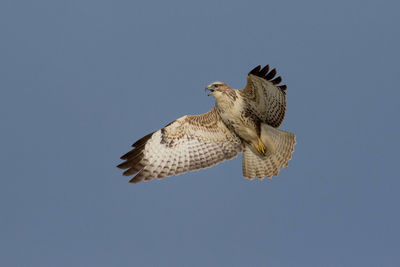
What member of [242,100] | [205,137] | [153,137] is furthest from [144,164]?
[242,100]

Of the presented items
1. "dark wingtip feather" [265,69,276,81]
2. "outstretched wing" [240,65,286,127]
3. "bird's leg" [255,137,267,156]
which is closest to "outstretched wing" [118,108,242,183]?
"bird's leg" [255,137,267,156]

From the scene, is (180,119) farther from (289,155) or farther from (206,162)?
(289,155)

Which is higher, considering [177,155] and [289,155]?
[177,155]

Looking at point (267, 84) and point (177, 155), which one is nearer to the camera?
point (267, 84)

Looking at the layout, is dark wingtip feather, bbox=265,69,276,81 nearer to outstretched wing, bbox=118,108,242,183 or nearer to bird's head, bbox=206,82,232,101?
bird's head, bbox=206,82,232,101

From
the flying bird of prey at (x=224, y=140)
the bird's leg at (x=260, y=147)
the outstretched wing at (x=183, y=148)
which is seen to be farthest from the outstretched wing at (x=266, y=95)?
the outstretched wing at (x=183, y=148)

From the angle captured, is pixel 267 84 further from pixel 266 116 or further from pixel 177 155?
pixel 177 155

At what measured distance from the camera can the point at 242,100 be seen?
38.7 ft

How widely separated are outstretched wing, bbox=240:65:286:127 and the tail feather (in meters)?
0.24

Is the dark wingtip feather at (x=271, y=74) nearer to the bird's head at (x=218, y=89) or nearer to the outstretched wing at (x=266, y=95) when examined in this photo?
the outstretched wing at (x=266, y=95)

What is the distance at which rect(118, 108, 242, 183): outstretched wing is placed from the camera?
40.2 feet

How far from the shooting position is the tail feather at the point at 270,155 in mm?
12047

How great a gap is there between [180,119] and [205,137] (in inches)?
25.8

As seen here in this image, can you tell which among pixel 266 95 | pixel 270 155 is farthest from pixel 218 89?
pixel 270 155
